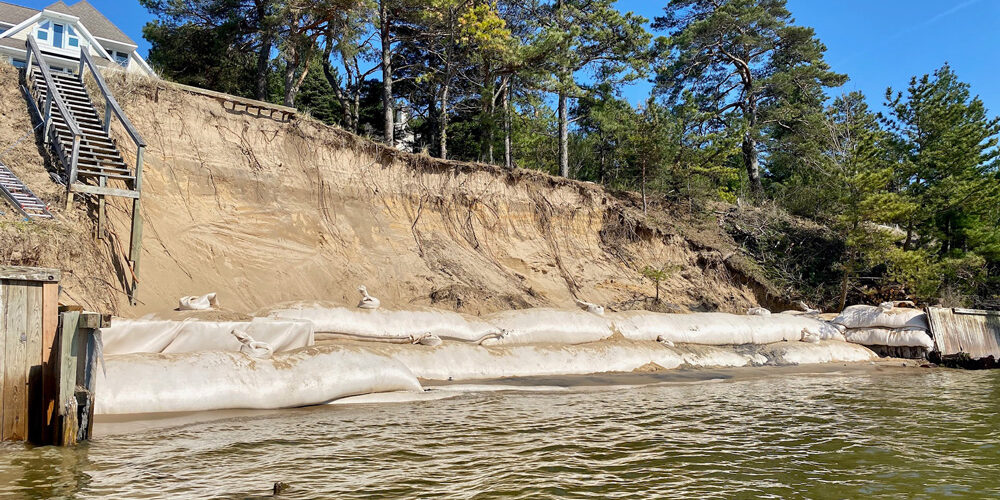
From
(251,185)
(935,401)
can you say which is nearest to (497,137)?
(251,185)

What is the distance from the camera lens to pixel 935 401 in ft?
27.3

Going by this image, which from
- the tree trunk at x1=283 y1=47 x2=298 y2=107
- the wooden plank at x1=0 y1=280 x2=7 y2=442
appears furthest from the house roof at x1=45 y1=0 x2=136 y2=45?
the wooden plank at x1=0 y1=280 x2=7 y2=442

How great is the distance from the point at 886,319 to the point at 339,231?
1237 cm

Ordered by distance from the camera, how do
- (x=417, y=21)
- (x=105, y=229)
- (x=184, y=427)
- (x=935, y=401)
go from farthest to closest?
(x=417, y=21)
(x=105, y=229)
(x=935, y=401)
(x=184, y=427)

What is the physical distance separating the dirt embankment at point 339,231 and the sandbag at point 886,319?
3.48m

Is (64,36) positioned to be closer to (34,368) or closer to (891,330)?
(34,368)

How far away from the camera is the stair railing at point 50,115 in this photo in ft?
31.3

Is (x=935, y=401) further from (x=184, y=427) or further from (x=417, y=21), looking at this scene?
(x=417, y=21)

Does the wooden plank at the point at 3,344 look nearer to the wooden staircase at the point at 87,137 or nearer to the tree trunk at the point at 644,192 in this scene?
the wooden staircase at the point at 87,137

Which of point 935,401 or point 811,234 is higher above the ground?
point 811,234

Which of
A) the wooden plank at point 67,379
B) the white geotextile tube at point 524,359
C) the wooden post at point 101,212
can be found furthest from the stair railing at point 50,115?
the white geotextile tube at point 524,359

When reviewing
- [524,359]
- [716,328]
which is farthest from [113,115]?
[716,328]

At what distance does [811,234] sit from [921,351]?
25.1 feet

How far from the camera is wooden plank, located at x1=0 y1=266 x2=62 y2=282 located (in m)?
4.80
